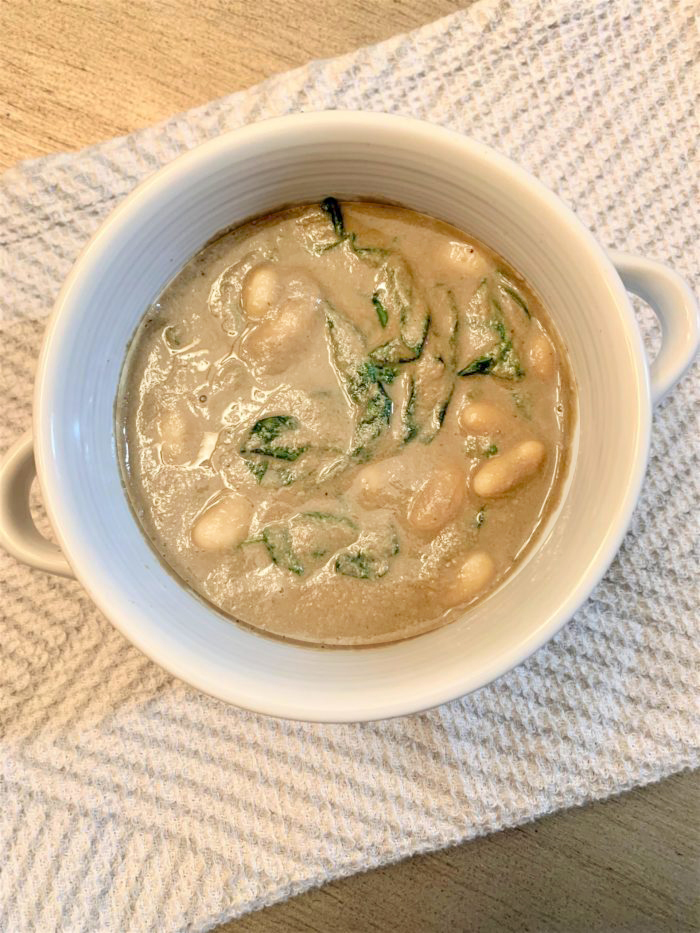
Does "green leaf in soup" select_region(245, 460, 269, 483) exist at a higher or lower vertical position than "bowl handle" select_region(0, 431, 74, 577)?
higher

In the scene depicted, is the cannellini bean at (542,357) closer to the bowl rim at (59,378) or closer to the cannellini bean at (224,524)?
the bowl rim at (59,378)

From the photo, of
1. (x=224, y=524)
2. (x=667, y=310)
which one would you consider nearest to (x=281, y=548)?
(x=224, y=524)

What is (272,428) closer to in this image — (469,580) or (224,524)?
(224,524)

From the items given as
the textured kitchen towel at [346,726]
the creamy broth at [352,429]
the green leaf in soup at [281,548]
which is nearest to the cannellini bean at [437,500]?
the creamy broth at [352,429]

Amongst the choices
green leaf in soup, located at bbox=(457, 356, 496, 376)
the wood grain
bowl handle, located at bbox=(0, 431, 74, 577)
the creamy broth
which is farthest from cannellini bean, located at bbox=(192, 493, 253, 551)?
the wood grain

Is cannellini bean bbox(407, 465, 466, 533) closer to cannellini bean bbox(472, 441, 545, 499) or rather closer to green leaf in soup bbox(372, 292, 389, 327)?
cannellini bean bbox(472, 441, 545, 499)

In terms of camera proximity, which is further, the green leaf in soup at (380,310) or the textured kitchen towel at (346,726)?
the textured kitchen towel at (346,726)
